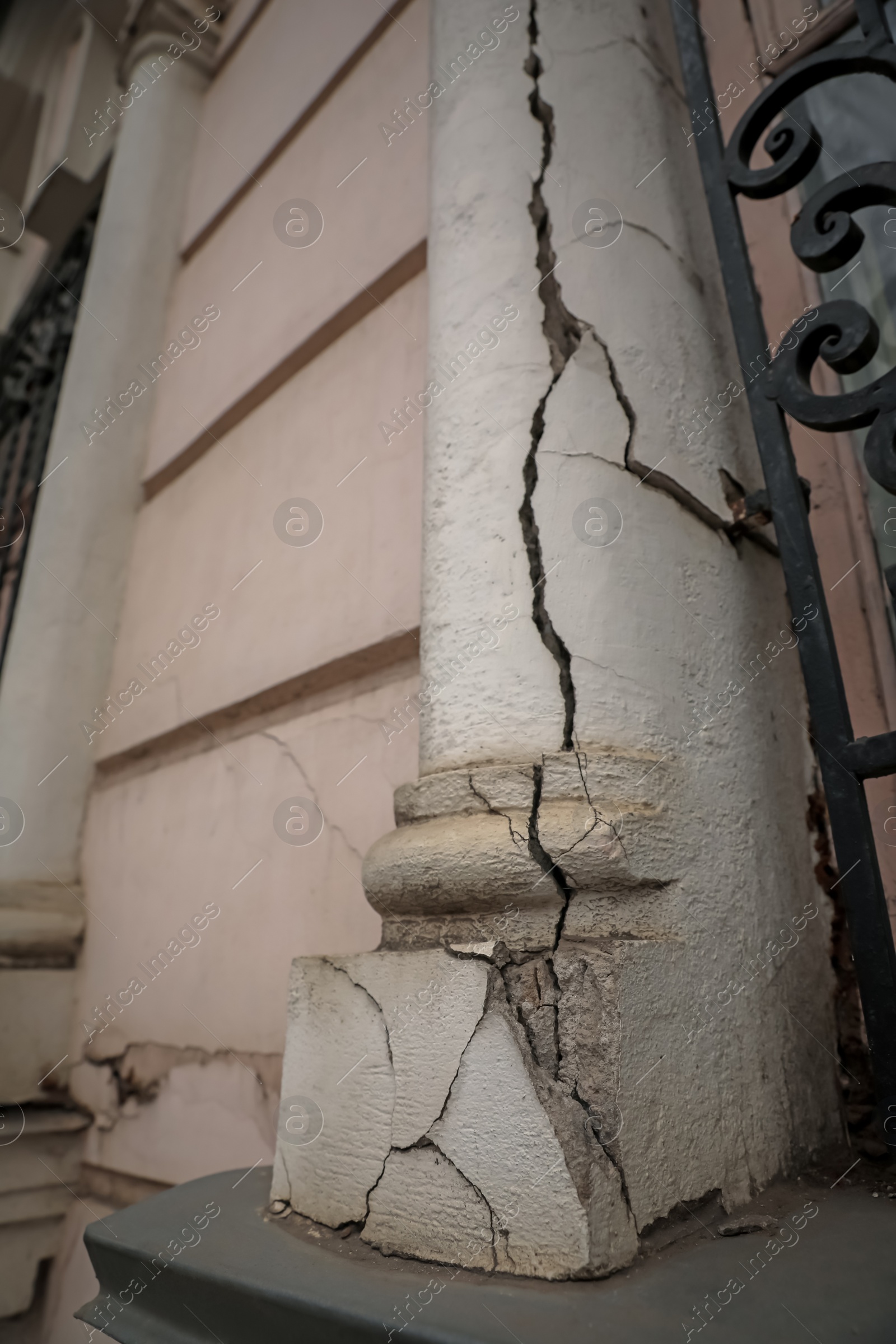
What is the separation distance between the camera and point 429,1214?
759 millimetres

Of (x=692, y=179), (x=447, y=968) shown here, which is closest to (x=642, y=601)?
(x=447, y=968)

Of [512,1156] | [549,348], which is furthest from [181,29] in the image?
[512,1156]

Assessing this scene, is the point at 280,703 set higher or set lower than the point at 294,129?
lower

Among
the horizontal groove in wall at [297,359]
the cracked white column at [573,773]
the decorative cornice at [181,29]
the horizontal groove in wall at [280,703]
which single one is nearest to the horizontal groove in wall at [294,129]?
the decorative cornice at [181,29]

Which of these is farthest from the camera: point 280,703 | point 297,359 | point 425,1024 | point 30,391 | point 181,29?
point 30,391

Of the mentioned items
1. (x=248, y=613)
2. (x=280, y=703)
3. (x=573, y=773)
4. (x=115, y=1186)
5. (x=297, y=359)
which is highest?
(x=297, y=359)

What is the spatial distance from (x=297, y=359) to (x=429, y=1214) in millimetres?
1938

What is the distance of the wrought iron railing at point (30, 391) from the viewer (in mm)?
3205

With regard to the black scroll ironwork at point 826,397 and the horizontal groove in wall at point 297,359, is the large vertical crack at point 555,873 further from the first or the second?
the horizontal groove in wall at point 297,359

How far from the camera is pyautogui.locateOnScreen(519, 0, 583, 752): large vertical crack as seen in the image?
959 millimetres

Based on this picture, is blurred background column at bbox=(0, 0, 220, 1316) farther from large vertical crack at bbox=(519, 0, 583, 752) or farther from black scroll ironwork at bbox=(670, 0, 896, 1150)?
black scroll ironwork at bbox=(670, 0, 896, 1150)

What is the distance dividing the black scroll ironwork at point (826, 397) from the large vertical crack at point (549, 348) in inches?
9.1

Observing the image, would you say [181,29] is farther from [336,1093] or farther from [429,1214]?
[429,1214]

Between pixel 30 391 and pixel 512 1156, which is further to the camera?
pixel 30 391
